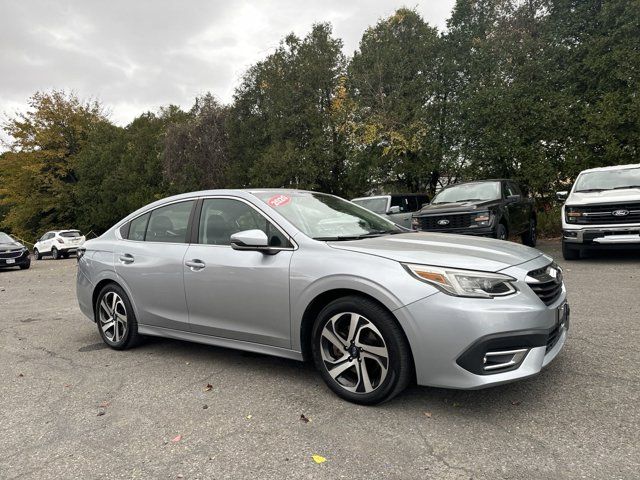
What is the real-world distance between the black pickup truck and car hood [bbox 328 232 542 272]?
6671 mm

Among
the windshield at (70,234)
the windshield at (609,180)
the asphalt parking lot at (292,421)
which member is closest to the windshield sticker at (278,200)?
the asphalt parking lot at (292,421)

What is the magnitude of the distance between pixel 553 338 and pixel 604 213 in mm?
7022

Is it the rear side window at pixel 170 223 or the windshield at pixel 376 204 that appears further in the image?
the windshield at pixel 376 204

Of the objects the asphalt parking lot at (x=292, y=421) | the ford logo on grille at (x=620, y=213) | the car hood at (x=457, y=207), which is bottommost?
the asphalt parking lot at (x=292, y=421)

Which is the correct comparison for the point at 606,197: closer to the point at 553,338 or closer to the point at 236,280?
the point at 553,338

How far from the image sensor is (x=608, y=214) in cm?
888

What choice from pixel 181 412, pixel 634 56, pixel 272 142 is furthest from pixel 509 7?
pixel 181 412

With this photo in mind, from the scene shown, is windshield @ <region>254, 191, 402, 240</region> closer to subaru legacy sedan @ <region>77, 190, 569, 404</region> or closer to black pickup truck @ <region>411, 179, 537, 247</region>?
subaru legacy sedan @ <region>77, 190, 569, 404</region>

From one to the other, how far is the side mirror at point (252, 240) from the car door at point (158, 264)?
2.84ft

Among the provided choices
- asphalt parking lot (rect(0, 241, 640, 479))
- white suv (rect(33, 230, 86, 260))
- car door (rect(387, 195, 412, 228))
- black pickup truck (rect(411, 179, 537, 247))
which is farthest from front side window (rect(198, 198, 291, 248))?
white suv (rect(33, 230, 86, 260))

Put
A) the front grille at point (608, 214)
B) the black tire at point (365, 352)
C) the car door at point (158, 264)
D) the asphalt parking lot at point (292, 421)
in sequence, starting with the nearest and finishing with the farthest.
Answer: the asphalt parking lot at point (292, 421)
the black tire at point (365, 352)
the car door at point (158, 264)
the front grille at point (608, 214)

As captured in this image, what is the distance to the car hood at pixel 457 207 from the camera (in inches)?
406

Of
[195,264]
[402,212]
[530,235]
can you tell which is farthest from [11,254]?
[530,235]

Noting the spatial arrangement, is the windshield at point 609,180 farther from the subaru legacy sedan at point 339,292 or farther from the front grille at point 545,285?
the front grille at point 545,285
